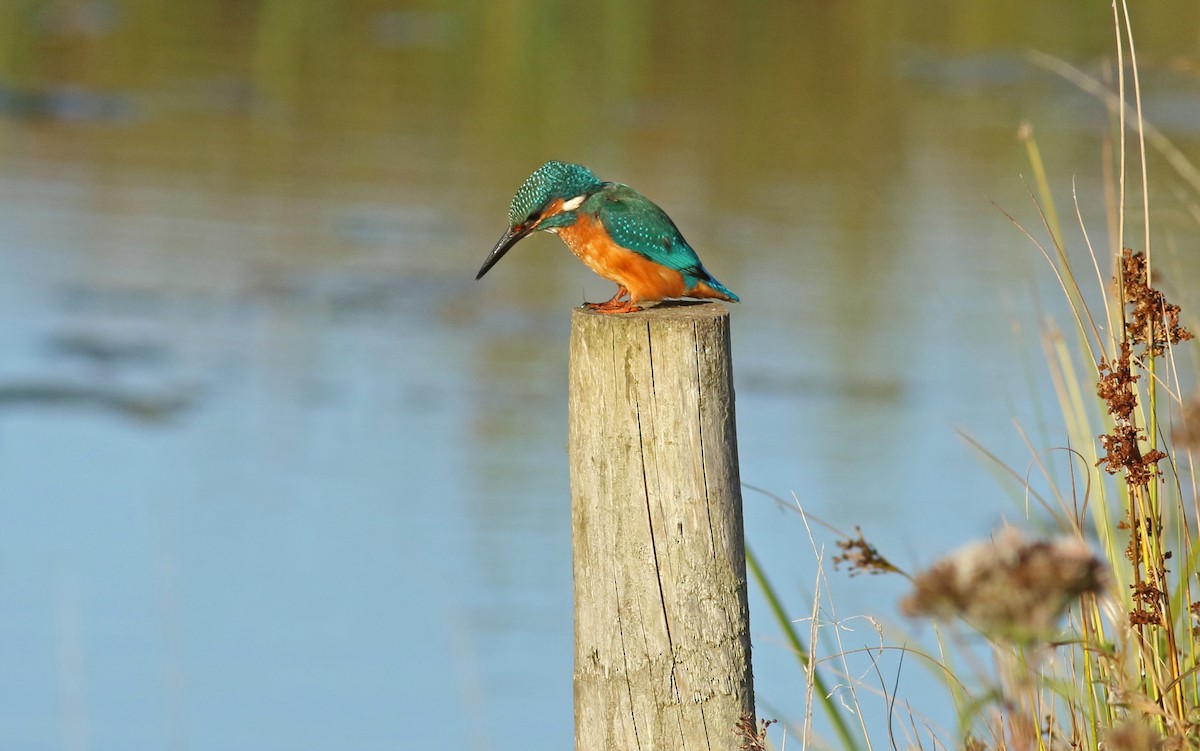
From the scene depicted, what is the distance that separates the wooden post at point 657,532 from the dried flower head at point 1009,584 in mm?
1161

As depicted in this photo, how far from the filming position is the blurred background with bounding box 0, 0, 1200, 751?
6.02m

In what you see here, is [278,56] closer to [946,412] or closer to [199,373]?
[199,373]

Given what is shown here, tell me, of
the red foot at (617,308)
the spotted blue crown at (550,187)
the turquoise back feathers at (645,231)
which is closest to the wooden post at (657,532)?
the red foot at (617,308)

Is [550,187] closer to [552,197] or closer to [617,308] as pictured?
[552,197]

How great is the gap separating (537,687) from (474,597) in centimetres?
65

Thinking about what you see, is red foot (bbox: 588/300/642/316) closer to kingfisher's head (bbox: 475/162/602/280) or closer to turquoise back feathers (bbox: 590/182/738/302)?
turquoise back feathers (bbox: 590/182/738/302)

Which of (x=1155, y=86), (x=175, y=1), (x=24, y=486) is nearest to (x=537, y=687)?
(x=24, y=486)

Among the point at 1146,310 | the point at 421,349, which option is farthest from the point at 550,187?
the point at 421,349

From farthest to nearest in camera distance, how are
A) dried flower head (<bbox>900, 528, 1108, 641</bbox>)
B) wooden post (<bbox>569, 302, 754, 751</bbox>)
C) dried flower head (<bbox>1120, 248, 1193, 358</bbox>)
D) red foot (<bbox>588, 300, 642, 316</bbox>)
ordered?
red foot (<bbox>588, 300, 642, 316</bbox>)
wooden post (<bbox>569, 302, 754, 751</bbox>)
dried flower head (<bbox>1120, 248, 1193, 358</bbox>)
dried flower head (<bbox>900, 528, 1108, 641</bbox>)

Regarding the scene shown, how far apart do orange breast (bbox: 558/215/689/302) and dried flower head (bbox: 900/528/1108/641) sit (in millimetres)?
1586

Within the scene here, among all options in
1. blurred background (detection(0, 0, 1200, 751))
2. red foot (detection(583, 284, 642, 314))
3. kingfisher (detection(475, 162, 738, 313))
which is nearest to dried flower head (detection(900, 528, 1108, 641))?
blurred background (detection(0, 0, 1200, 751))

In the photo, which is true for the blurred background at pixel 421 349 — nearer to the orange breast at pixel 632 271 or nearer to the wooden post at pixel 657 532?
the wooden post at pixel 657 532

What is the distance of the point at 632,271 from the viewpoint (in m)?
3.05

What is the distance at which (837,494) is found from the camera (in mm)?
7648
